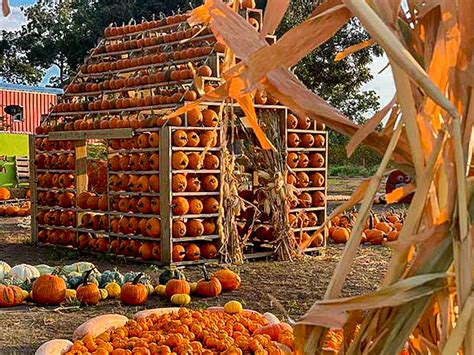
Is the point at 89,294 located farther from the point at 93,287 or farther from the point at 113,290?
the point at 113,290

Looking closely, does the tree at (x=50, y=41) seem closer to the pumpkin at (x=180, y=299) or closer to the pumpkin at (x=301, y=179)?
the pumpkin at (x=301, y=179)

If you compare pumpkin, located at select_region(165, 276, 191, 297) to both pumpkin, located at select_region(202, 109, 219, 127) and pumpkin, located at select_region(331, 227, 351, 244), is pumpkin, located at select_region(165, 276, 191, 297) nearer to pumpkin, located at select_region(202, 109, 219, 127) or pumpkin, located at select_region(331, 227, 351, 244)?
pumpkin, located at select_region(202, 109, 219, 127)

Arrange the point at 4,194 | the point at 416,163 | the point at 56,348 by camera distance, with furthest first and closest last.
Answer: the point at 4,194
the point at 56,348
the point at 416,163

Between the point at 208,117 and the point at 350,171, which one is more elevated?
the point at 208,117

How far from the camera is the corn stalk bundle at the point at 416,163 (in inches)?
34.9

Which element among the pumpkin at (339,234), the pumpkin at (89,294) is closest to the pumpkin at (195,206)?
the pumpkin at (89,294)

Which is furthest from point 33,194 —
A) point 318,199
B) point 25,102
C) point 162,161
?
point 25,102

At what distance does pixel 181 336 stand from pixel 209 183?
5.46 meters

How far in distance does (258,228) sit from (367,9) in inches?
364

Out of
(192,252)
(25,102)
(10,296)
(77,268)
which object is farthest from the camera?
(25,102)

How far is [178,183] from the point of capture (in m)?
8.91

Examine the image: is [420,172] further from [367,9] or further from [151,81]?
[151,81]

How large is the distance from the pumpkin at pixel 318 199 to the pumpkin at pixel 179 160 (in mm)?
2298

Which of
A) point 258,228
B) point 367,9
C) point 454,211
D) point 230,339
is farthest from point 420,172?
point 258,228
